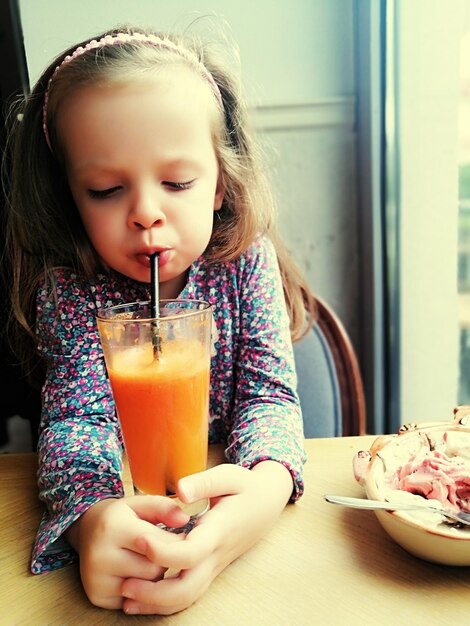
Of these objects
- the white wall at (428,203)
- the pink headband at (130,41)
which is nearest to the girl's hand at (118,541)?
the pink headband at (130,41)

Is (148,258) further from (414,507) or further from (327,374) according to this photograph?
(327,374)

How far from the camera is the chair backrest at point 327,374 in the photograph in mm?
1400

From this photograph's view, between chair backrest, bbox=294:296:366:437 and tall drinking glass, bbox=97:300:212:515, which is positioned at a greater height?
tall drinking glass, bbox=97:300:212:515

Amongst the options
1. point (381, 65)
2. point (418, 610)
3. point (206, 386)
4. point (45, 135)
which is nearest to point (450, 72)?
point (381, 65)

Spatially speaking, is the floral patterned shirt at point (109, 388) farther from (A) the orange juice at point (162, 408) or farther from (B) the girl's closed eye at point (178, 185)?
(B) the girl's closed eye at point (178, 185)

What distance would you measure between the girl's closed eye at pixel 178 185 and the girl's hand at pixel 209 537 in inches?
16.2

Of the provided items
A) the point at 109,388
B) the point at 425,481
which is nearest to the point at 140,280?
the point at 109,388

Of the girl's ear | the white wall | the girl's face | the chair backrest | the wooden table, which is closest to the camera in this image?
the wooden table

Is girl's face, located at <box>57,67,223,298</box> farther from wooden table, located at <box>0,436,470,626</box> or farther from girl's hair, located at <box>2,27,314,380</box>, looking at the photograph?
wooden table, located at <box>0,436,470,626</box>

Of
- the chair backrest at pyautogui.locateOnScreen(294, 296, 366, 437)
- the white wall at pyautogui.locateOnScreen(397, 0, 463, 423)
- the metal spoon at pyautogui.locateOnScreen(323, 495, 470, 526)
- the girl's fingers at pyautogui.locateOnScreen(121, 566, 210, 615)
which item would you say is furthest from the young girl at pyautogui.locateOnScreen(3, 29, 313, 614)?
the white wall at pyautogui.locateOnScreen(397, 0, 463, 423)

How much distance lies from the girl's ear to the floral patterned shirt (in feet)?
0.35

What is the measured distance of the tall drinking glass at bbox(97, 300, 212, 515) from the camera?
2.18 feet

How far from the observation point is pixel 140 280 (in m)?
0.94

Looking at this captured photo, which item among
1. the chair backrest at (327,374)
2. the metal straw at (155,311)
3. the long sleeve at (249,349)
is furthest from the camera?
the chair backrest at (327,374)
